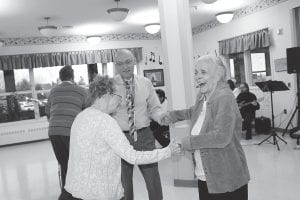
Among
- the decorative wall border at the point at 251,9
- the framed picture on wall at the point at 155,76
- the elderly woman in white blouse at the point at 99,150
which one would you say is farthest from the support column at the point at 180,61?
the framed picture on wall at the point at 155,76

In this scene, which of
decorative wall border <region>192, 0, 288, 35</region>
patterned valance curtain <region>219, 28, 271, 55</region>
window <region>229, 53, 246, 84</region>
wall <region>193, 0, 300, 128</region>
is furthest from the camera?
window <region>229, 53, 246, 84</region>

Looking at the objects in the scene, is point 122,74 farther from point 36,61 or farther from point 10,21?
point 36,61

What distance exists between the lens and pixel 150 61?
1088 cm

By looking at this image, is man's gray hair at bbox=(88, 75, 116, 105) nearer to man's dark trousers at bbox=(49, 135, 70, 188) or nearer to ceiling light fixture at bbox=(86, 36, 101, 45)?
man's dark trousers at bbox=(49, 135, 70, 188)

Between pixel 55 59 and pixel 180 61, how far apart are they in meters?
6.55

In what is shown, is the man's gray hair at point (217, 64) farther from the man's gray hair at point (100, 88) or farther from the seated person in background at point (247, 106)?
the seated person in background at point (247, 106)

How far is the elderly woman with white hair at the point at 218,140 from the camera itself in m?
1.68

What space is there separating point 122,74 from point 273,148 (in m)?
3.98

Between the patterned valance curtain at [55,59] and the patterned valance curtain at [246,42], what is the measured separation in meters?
2.96

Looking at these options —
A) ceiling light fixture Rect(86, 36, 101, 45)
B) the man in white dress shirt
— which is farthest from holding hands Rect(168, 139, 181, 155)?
ceiling light fixture Rect(86, 36, 101, 45)

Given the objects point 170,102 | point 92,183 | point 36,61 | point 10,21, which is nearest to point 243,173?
point 92,183

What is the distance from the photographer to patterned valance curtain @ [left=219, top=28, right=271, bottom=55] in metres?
7.57

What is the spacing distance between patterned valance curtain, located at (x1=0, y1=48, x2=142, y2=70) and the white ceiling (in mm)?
623

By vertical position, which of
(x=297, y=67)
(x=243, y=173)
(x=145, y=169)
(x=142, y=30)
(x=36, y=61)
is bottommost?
(x=145, y=169)
